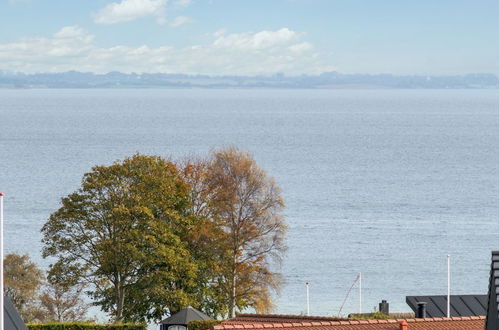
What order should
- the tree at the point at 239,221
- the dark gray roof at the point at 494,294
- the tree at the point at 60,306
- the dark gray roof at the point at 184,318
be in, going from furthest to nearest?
the tree at the point at 60,306
the tree at the point at 239,221
the dark gray roof at the point at 184,318
the dark gray roof at the point at 494,294

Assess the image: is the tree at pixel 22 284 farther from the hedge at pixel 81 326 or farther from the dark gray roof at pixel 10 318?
the dark gray roof at pixel 10 318

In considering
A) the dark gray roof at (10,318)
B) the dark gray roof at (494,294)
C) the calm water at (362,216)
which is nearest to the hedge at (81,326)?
the dark gray roof at (10,318)

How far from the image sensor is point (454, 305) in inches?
1750

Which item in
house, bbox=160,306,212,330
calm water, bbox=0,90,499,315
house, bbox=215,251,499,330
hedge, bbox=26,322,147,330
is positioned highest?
house, bbox=215,251,499,330

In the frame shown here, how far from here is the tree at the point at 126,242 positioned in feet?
187

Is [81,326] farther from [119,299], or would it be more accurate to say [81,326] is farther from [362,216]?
[362,216]

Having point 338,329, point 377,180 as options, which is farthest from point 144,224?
Answer: point 377,180

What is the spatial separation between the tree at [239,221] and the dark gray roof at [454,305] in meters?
18.2

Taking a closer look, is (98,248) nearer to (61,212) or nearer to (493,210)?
(61,212)

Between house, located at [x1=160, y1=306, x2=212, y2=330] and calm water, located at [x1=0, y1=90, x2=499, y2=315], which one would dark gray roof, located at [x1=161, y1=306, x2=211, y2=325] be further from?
calm water, located at [x1=0, y1=90, x2=499, y2=315]

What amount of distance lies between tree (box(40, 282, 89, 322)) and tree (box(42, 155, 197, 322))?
6359 millimetres

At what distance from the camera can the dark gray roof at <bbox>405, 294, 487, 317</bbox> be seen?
144 ft

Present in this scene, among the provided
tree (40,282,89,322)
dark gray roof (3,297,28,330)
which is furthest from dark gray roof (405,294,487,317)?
tree (40,282,89,322)

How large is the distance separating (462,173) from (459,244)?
216ft
